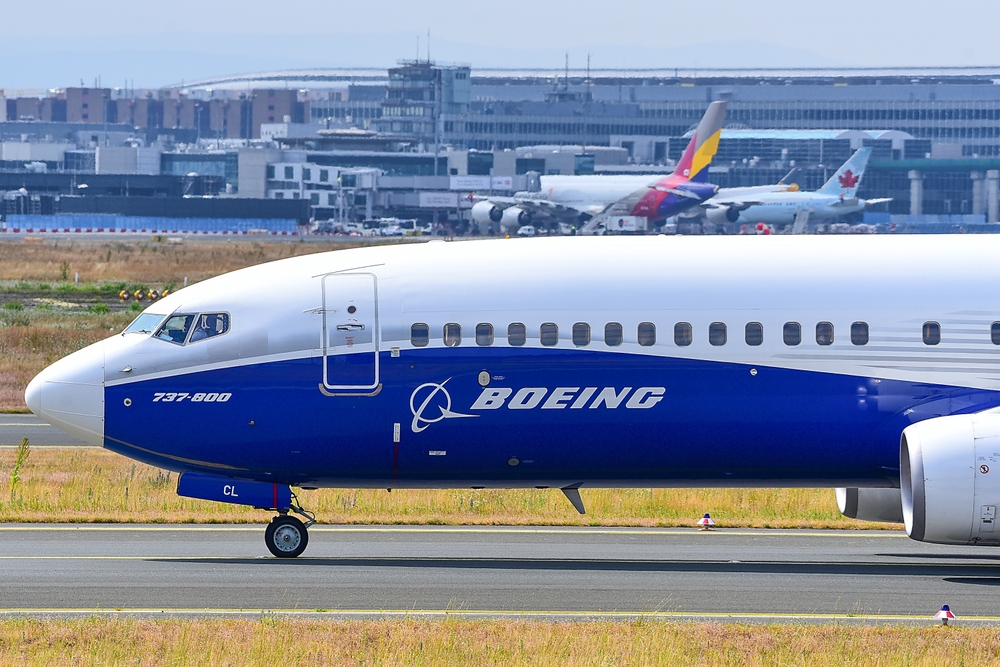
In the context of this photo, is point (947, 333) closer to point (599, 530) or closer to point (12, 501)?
point (599, 530)

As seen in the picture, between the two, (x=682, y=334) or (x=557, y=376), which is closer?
(x=557, y=376)

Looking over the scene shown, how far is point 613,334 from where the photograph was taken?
70.4ft

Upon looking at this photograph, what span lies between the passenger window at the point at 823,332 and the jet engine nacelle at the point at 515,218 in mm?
126786

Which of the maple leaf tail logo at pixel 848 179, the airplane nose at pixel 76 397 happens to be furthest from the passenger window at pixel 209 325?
the maple leaf tail logo at pixel 848 179

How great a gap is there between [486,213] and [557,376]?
413 ft

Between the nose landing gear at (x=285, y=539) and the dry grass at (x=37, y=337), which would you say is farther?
the dry grass at (x=37, y=337)

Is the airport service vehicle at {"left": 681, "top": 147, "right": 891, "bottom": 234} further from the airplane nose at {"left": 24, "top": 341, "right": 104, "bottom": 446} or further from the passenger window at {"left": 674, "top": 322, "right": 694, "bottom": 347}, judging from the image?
the airplane nose at {"left": 24, "top": 341, "right": 104, "bottom": 446}

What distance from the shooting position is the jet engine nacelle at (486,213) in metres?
147

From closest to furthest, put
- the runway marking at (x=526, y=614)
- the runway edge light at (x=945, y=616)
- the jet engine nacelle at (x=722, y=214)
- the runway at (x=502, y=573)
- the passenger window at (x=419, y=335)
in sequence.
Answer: the runway edge light at (x=945, y=616)
the runway marking at (x=526, y=614)
the runway at (x=502, y=573)
the passenger window at (x=419, y=335)
the jet engine nacelle at (x=722, y=214)

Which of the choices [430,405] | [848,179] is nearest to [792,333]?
[430,405]

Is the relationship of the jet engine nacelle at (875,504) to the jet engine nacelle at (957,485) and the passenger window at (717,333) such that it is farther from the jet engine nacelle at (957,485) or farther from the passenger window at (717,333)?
the passenger window at (717,333)

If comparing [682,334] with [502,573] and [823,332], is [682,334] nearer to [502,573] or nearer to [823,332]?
[823,332]

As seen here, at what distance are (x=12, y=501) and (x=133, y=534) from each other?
3813mm

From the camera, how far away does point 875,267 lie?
71.8 ft
